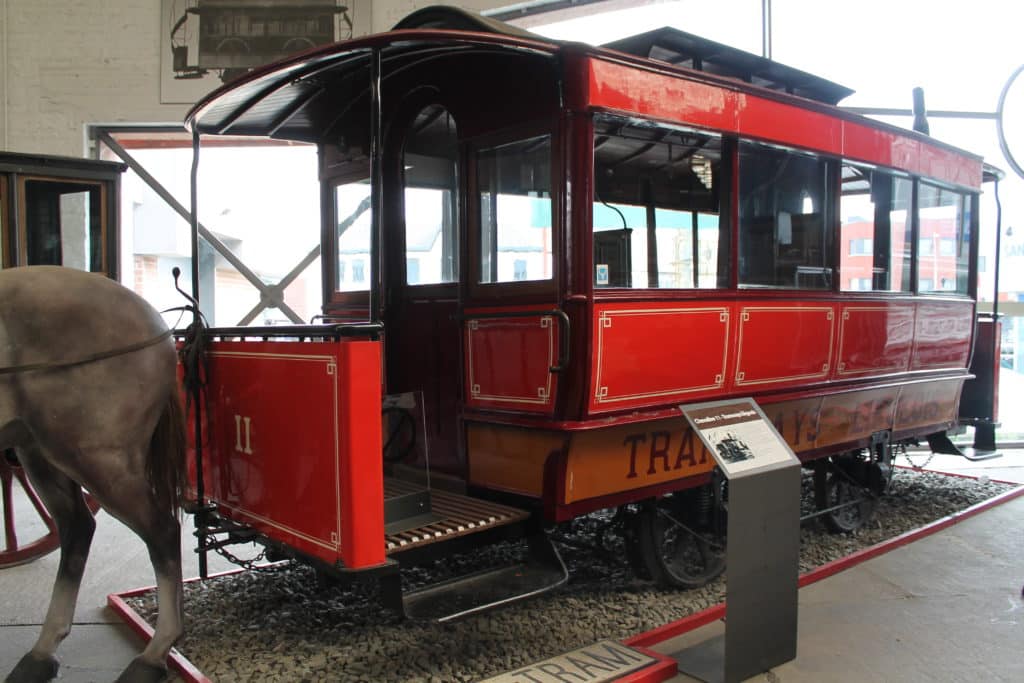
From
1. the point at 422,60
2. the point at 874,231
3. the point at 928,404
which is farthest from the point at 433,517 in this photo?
the point at 928,404

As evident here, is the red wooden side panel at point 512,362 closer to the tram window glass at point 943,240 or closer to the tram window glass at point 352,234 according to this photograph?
the tram window glass at point 352,234

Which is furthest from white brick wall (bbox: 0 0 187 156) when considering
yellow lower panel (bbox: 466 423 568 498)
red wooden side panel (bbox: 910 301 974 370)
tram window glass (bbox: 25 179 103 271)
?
red wooden side panel (bbox: 910 301 974 370)

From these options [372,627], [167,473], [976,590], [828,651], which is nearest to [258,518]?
[167,473]

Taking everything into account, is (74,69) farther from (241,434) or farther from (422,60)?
(241,434)

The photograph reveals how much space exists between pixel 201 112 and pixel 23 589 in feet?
9.30

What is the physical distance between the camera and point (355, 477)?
2.81 meters

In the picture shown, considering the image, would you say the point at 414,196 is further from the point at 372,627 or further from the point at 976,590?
the point at 976,590

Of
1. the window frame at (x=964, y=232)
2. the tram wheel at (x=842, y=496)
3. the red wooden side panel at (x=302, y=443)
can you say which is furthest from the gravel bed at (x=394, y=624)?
the window frame at (x=964, y=232)

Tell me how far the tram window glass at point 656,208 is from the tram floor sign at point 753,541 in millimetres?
830

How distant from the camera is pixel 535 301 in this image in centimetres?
358

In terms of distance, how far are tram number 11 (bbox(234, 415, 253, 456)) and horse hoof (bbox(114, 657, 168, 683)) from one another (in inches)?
35.8

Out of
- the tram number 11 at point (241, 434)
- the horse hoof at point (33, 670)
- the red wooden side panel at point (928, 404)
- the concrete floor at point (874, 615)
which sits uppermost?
the tram number 11 at point (241, 434)

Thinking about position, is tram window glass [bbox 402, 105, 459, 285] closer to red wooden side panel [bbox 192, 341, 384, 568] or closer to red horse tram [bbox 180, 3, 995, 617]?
red horse tram [bbox 180, 3, 995, 617]

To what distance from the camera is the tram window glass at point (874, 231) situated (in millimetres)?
4953
